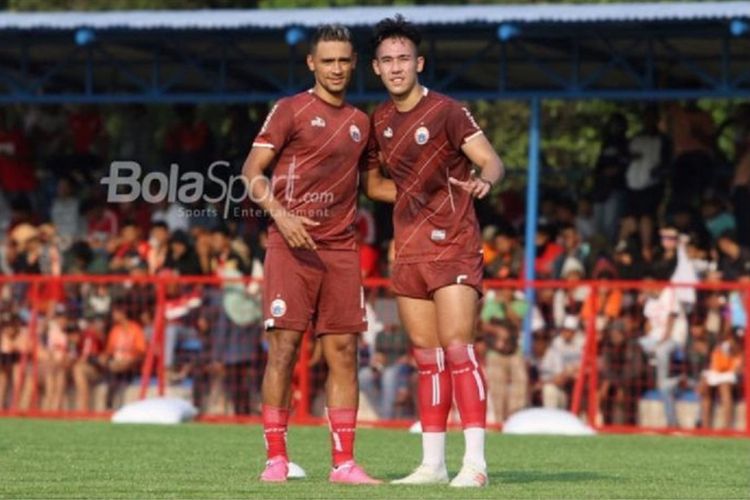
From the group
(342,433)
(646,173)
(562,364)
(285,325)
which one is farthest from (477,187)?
(646,173)

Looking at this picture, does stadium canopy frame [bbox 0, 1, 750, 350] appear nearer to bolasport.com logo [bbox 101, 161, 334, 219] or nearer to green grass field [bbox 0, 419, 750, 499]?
bolasport.com logo [bbox 101, 161, 334, 219]

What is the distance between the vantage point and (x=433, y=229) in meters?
9.99

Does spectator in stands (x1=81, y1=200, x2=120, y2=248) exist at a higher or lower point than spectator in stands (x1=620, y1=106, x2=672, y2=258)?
lower

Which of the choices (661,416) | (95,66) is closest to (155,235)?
(95,66)

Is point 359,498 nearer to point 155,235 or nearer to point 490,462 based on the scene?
point 490,462

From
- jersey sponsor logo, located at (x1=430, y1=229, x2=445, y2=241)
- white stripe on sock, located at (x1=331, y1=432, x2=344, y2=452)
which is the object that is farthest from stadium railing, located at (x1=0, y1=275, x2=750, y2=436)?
jersey sponsor logo, located at (x1=430, y1=229, x2=445, y2=241)

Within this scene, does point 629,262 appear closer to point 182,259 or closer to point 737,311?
point 737,311

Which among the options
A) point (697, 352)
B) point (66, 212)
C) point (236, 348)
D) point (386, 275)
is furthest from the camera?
point (66, 212)

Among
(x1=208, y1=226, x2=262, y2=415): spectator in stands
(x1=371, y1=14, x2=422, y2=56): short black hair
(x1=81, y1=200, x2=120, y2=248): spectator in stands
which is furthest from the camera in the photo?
(x1=81, y1=200, x2=120, y2=248): spectator in stands

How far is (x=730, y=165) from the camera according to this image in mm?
22359

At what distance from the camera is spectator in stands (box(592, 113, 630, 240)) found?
22219 millimetres

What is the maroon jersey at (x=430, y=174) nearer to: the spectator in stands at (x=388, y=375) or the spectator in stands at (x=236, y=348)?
the spectator in stands at (x=388, y=375)

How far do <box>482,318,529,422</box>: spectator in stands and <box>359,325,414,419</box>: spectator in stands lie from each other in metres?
0.79

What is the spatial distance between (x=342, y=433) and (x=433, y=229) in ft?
3.75
